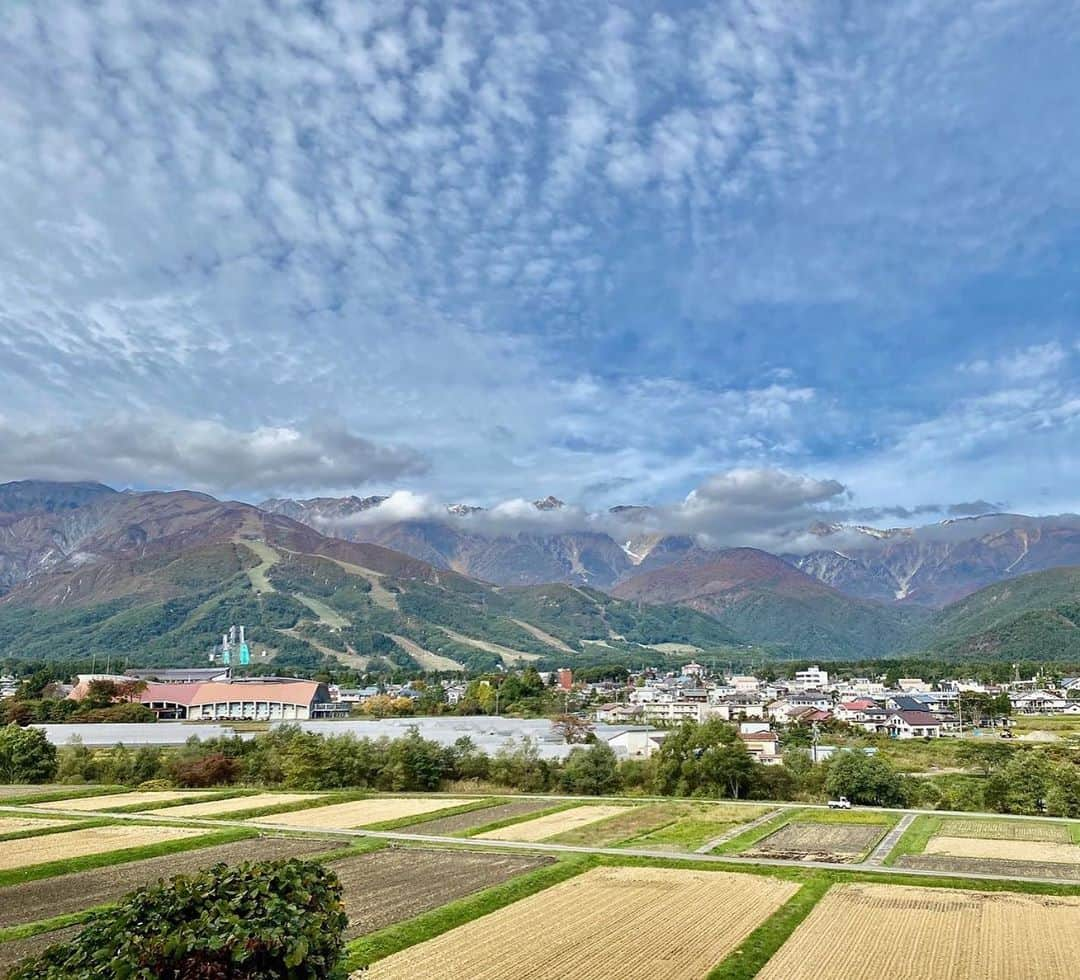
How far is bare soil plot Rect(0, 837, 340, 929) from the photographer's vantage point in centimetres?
2406

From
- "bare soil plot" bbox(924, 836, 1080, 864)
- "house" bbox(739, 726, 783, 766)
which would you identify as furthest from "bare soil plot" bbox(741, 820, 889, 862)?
"house" bbox(739, 726, 783, 766)

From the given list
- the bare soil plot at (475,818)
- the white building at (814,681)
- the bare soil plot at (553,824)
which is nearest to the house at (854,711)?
the white building at (814,681)

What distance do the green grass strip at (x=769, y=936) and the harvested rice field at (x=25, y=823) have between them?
32.4 m

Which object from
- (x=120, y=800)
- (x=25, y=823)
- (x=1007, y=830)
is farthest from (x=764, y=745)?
(x=25, y=823)

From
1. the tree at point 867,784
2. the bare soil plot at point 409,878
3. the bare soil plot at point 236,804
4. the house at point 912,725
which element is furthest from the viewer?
the house at point 912,725

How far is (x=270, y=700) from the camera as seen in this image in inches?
5443

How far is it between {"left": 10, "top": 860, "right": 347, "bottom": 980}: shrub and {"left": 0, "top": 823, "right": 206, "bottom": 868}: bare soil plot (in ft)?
81.8

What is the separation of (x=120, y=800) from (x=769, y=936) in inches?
1675

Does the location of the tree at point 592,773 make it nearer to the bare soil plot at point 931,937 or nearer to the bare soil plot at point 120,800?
the bare soil plot at point 120,800

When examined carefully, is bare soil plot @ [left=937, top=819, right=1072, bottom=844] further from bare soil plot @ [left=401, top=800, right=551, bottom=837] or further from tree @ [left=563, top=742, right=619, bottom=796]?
tree @ [left=563, top=742, right=619, bottom=796]

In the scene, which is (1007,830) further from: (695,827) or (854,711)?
(854,711)

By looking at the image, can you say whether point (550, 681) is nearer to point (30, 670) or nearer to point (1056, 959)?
point (30, 670)

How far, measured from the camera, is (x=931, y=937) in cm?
2112

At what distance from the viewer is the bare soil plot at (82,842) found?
3140 centimetres
